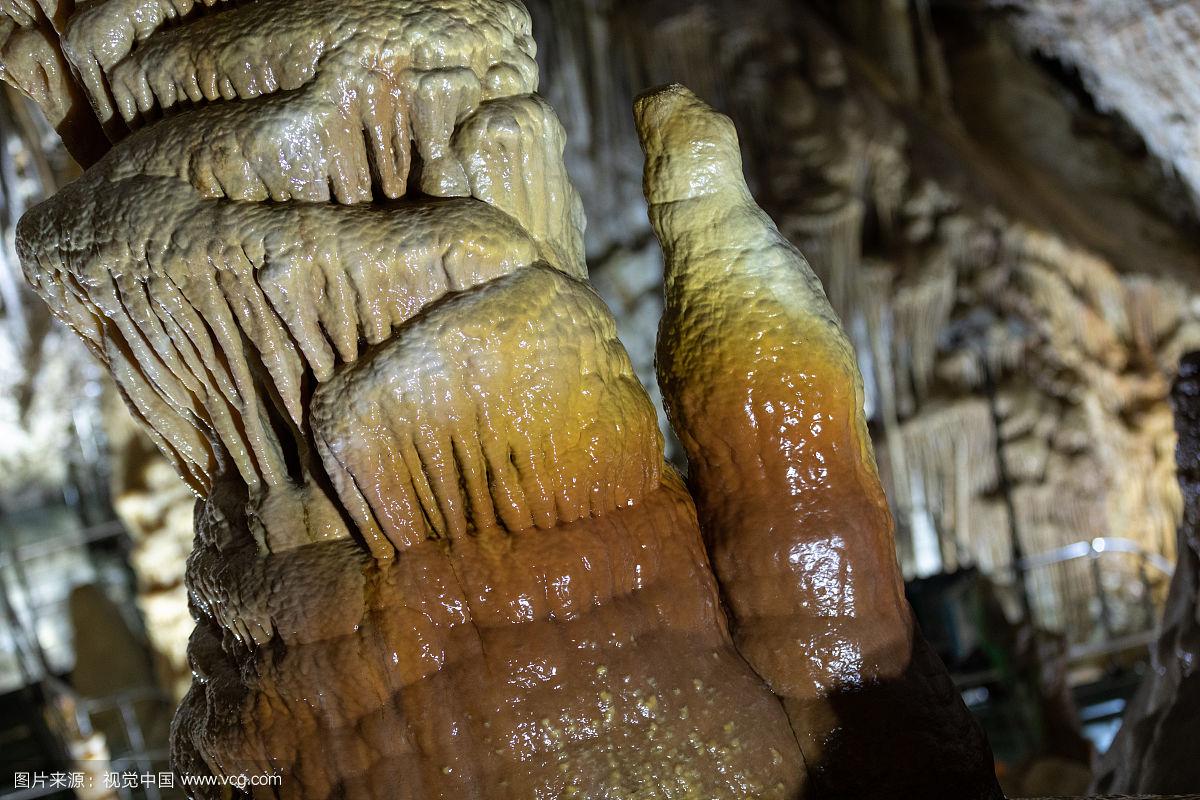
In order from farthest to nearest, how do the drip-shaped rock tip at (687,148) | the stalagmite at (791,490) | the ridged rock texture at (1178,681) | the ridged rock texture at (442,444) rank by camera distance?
1. the ridged rock texture at (1178,681)
2. the drip-shaped rock tip at (687,148)
3. the stalagmite at (791,490)
4. the ridged rock texture at (442,444)

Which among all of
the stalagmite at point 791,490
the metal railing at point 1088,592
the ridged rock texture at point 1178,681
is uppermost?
the stalagmite at point 791,490

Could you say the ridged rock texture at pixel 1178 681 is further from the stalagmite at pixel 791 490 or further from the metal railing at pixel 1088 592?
the metal railing at pixel 1088 592

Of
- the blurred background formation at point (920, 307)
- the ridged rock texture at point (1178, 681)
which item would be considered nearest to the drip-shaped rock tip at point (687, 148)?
the ridged rock texture at point (1178, 681)

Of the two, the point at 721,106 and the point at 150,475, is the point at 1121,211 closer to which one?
the point at 721,106

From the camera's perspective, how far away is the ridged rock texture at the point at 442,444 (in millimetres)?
1741

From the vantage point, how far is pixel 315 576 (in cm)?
182

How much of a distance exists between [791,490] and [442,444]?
2.22ft

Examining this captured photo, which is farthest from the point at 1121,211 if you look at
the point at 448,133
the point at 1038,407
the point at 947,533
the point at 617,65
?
the point at 448,133

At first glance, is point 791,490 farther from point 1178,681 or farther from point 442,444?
point 1178,681

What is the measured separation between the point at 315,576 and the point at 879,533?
106cm

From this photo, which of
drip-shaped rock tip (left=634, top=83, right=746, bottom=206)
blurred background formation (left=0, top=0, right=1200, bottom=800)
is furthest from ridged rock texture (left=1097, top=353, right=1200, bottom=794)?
blurred background formation (left=0, top=0, right=1200, bottom=800)

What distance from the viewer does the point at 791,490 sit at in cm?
199

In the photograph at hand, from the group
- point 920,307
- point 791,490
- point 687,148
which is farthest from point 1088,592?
point 687,148

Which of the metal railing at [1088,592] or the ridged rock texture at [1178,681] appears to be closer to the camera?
the ridged rock texture at [1178,681]
